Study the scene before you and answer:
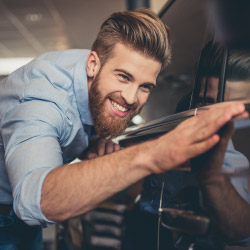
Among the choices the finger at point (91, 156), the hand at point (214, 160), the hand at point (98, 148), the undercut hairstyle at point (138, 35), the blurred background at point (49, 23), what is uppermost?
the blurred background at point (49, 23)

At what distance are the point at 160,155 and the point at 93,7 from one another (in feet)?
15.1

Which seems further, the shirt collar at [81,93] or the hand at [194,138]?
the shirt collar at [81,93]

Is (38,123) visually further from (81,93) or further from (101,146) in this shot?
(101,146)

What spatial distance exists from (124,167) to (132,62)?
2.35 feet

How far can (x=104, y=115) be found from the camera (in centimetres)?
132

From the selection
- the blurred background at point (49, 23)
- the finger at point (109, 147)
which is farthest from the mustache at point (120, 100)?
the blurred background at point (49, 23)

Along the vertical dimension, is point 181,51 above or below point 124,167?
above

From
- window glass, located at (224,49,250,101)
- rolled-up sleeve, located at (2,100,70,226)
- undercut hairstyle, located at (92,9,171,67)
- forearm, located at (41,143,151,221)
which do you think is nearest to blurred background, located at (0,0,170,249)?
undercut hairstyle, located at (92,9,171,67)

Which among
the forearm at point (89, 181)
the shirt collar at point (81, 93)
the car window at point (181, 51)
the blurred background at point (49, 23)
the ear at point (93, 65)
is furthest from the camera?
the blurred background at point (49, 23)

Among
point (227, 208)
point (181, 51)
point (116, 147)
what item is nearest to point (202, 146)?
point (227, 208)

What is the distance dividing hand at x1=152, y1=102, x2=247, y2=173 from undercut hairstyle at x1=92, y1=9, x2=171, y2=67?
76 cm

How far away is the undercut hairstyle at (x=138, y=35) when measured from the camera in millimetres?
1328

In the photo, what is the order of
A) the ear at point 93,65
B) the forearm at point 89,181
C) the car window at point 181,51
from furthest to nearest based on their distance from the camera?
the ear at point 93,65 → the car window at point 181,51 → the forearm at point 89,181

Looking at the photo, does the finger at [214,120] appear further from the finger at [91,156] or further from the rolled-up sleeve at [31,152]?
the finger at [91,156]
